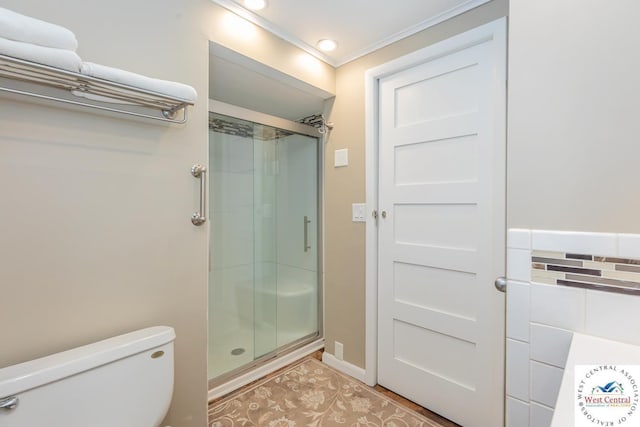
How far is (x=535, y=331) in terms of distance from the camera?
2.87 feet

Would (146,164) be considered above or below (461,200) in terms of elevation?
above

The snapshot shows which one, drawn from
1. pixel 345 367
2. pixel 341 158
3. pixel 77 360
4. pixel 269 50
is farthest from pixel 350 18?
pixel 345 367

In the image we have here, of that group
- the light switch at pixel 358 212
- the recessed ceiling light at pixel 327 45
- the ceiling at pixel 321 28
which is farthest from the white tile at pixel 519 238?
the recessed ceiling light at pixel 327 45

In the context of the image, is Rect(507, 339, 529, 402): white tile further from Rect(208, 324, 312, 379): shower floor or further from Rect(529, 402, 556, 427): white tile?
Rect(208, 324, 312, 379): shower floor

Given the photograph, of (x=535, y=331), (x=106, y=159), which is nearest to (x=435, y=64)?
(x=535, y=331)

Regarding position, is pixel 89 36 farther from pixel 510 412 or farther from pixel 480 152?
pixel 510 412

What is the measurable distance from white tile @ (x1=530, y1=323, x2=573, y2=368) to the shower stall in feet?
5.83

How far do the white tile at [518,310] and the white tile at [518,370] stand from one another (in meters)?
0.03

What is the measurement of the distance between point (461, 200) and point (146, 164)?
1550 millimetres

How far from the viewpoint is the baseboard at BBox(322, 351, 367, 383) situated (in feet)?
6.30

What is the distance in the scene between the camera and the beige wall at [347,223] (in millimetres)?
1925

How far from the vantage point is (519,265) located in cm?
91

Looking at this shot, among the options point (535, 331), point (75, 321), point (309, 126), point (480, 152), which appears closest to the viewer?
point (535, 331)

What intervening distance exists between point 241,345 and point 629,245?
226cm
